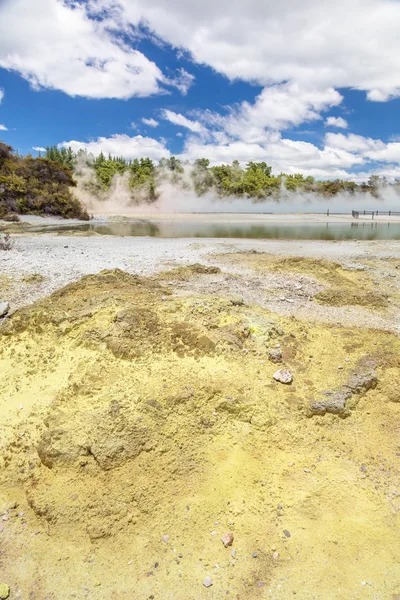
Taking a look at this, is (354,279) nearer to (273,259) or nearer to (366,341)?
(273,259)

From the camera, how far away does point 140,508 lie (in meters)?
3.82

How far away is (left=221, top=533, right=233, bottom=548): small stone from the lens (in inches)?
137

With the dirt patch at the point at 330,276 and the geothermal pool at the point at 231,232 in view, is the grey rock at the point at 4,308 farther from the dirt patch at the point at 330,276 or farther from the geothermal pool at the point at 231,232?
the geothermal pool at the point at 231,232

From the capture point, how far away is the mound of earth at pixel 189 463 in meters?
3.31

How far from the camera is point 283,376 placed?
5605 millimetres

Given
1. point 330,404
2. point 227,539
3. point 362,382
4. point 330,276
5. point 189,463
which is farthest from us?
point 330,276

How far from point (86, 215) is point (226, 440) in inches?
1544

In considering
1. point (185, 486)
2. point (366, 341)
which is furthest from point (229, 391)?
point (366, 341)

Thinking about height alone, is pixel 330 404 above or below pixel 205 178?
below

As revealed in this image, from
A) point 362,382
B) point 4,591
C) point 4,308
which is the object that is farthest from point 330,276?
point 4,591

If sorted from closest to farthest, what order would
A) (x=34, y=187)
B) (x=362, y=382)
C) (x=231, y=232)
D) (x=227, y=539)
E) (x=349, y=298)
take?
(x=227, y=539) < (x=362, y=382) < (x=349, y=298) < (x=231, y=232) < (x=34, y=187)

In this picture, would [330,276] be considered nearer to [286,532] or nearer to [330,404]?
[330,404]

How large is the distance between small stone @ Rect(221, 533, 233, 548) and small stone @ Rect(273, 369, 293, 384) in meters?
2.45

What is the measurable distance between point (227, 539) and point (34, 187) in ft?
134
